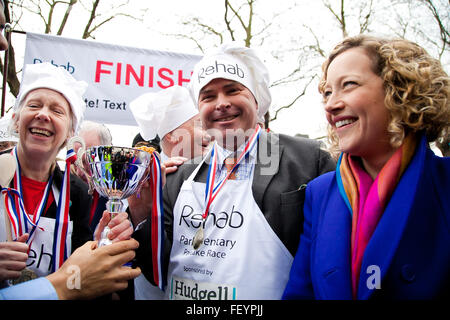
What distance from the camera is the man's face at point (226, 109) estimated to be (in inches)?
78.8

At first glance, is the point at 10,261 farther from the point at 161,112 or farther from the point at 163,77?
the point at 163,77

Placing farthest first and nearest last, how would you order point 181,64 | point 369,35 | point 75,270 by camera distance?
1. point 181,64
2. point 369,35
3. point 75,270

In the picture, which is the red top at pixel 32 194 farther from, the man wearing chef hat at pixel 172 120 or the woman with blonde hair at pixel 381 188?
the woman with blonde hair at pixel 381 188

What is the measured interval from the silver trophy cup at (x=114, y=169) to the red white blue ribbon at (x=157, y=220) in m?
0.07

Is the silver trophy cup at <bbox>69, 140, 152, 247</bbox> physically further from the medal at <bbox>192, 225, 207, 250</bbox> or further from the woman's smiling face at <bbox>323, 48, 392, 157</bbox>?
the woman's smiling face at <bbox>323, 48, 392, 157</bbox>

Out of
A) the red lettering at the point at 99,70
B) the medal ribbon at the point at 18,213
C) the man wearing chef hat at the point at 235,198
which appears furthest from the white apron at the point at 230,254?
the red lettering at the point at 99,70

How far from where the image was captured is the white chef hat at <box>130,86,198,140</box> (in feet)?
11.1

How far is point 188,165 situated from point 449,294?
1569 millimetres

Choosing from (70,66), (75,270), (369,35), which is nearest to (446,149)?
(369,35)

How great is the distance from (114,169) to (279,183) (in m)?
0.89

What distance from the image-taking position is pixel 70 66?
180 inches

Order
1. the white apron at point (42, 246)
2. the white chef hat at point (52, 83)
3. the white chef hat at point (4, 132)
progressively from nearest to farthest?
the white apron at point (42, 246) < the white chef hat at point (52, 83) < the white chef hat at point (4, 132)

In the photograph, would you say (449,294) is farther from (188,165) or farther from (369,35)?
(188,165)

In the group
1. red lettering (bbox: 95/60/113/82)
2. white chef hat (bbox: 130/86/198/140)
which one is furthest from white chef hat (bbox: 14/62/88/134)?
red lettering (bbox: 95/60/113/82)
